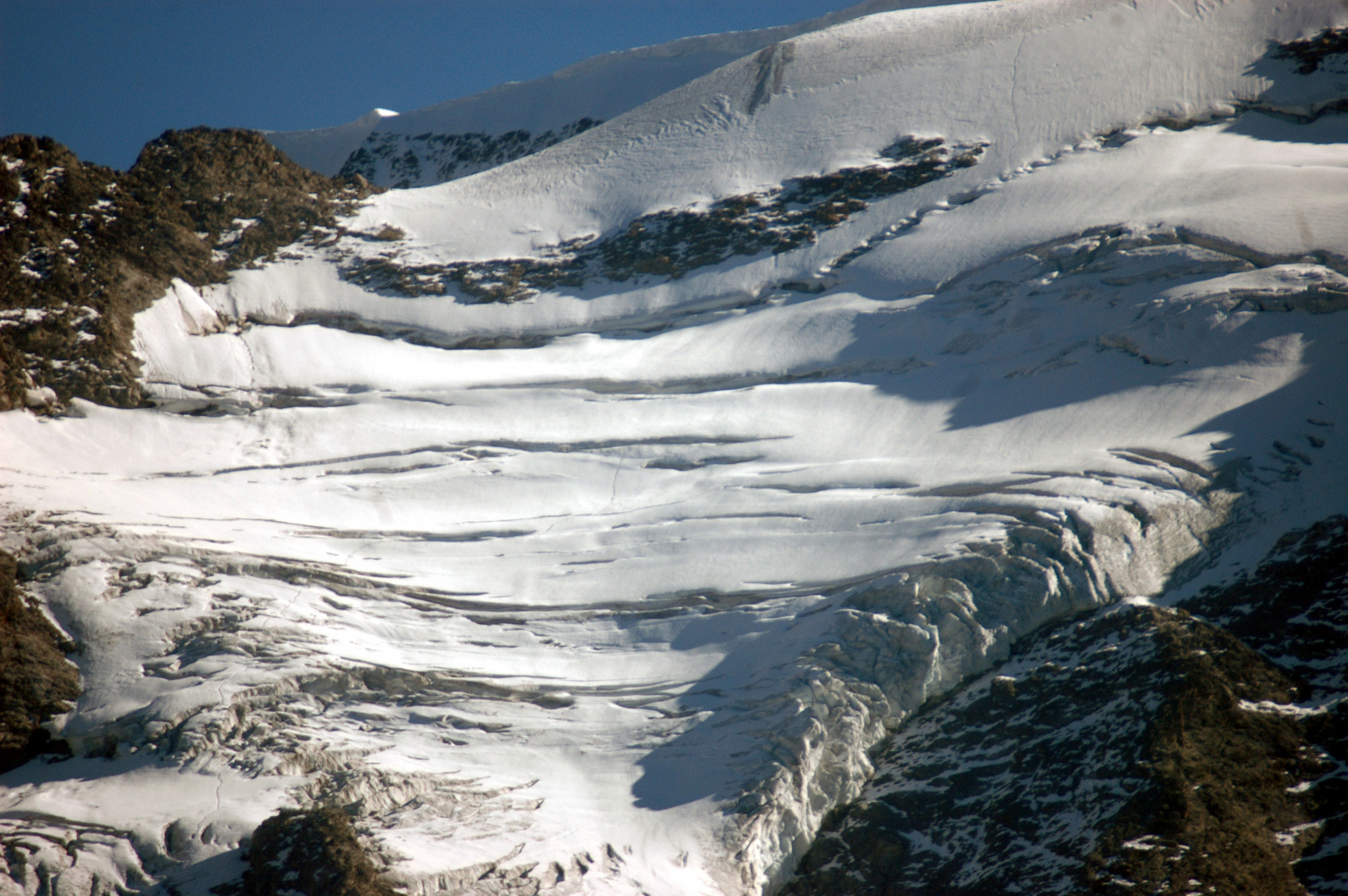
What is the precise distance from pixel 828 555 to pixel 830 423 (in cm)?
290

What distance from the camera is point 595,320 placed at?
54.0ft

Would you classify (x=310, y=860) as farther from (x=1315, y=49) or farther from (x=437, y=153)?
(x=437, y=153)

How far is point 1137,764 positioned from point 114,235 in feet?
53.7

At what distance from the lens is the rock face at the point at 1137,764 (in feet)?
25.8

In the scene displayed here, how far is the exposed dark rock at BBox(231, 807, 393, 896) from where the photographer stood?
8117 mm

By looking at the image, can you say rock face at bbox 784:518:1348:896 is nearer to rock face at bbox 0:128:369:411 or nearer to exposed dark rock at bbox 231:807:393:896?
exposed dark rock at bbox 231:807:393:896

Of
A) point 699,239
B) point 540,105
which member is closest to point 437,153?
point 540,105

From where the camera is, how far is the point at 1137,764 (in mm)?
8586

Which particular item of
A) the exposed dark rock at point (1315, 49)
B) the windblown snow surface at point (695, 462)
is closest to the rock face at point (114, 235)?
the windblown snow surface at point (695, 462)

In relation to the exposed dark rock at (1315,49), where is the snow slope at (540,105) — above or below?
above

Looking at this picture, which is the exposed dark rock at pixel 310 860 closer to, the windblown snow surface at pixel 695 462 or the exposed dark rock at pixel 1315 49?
the windblown snow surface at pixel 695 462

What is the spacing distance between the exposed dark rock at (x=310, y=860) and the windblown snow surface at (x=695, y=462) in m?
0.40

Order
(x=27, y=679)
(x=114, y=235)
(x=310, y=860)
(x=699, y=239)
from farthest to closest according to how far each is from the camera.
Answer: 1. (x=699, y=239)
2. (x=114, y=235)
3. (x=27, y=679)
4. (x=310, y=860)

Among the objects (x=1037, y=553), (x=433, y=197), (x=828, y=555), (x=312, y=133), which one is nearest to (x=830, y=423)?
(x=828, y=555)
